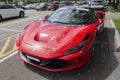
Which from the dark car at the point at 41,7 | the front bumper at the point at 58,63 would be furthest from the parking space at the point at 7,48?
the dark car at the point at 41,7

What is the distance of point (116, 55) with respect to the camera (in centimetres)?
571

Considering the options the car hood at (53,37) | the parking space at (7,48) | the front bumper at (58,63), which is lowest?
the parking space at (7,48)

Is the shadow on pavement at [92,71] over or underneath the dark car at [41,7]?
underneath

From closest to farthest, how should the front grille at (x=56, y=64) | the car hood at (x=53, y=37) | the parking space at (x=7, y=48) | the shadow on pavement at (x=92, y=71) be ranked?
the front grille at (x=56, y=64)
the car hood at (x=53, y=37)
the shadow on pavement at (x=92, y=71)
the parking space at (x=7, y=48)

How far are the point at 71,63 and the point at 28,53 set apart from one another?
1025mm

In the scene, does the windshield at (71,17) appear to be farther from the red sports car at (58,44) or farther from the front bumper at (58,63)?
the front bumper at (58,63)

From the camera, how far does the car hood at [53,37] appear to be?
4.17m

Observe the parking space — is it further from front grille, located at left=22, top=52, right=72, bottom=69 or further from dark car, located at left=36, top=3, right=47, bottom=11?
dark car, located at left=36, top=3, right=47, bottom=11

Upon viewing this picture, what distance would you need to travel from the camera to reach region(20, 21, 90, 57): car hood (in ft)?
13.7

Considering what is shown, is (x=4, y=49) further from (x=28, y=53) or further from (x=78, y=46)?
(x=78, y=46)

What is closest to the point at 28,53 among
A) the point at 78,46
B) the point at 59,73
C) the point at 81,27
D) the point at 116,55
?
the point at 59,73

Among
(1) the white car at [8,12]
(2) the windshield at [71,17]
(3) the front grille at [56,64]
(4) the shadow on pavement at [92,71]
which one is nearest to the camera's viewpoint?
(3) the front grille at [56,64]

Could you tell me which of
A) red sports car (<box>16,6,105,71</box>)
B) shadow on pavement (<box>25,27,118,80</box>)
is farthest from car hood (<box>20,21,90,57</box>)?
shadow on pavement (<box>25,27,118,80</box>)

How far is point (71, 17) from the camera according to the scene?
573cm
